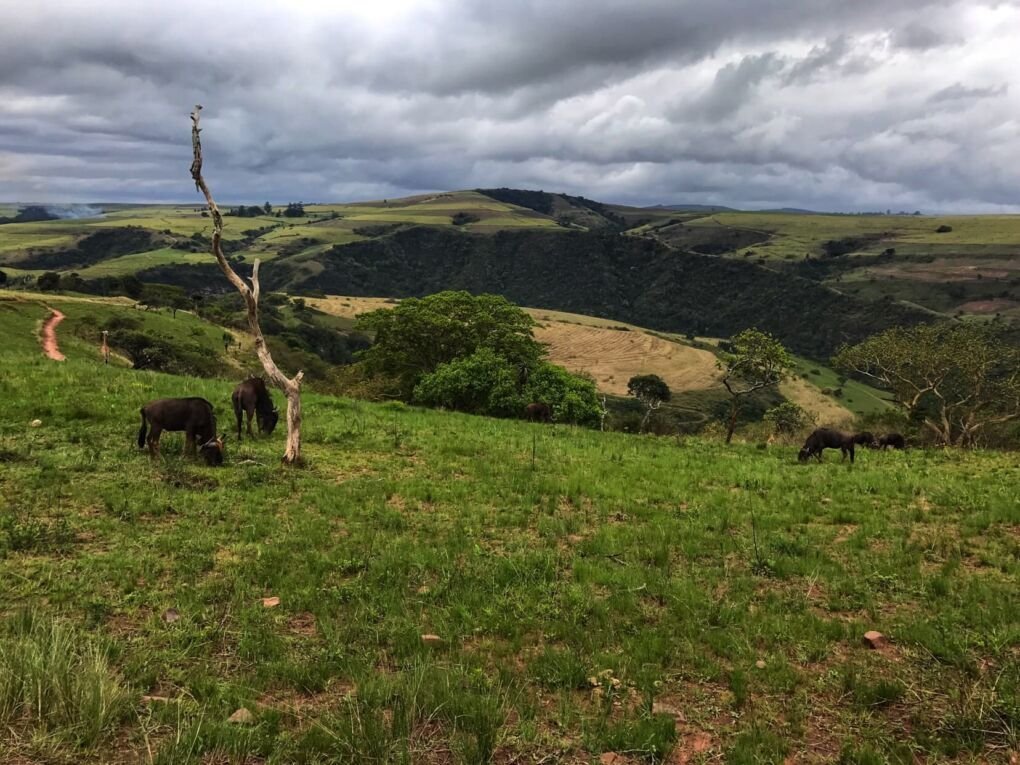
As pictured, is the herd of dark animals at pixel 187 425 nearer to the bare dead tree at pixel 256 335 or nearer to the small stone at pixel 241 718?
the bare dead tree at pixel 256 335

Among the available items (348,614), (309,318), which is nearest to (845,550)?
(348,614)

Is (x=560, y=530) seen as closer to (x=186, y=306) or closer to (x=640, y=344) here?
(x=186, y=306)

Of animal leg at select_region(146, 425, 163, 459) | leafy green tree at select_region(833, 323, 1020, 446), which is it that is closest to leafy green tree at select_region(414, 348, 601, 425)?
leafy green tree at select_region(833, 323, 1020, 446)

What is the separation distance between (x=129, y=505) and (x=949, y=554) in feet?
49.0

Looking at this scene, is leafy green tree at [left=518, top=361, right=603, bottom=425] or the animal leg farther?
leafy green tree at [left=518, top=361, right=603, bottom=425]

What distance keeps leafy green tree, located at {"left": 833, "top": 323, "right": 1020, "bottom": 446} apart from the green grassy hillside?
30351 mm

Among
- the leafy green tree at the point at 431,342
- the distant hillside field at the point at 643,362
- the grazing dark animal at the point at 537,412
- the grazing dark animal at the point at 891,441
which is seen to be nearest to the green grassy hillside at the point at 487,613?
the grazing dark animal at the point at 891,441

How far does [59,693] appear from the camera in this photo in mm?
5316

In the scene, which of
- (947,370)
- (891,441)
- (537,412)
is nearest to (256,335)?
(537,412)

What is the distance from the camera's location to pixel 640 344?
161m

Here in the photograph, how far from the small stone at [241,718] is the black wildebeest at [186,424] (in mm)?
10193

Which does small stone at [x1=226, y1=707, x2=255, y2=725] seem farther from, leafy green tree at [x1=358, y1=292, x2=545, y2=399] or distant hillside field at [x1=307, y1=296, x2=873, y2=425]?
distant hillside field at [x1=307, y1=296, x2=873, y2=425]

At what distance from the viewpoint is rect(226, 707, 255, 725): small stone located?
566 centimetres

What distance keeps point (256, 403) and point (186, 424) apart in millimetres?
4026
